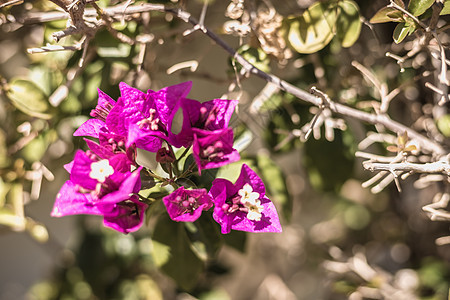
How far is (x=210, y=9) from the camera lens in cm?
93

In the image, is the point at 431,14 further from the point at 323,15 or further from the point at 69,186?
the point at 69,186

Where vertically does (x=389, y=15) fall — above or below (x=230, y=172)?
above

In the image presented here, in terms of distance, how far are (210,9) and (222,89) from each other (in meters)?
0.23

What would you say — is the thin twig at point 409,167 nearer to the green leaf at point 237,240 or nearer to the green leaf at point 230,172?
the green leaf at point 230,172

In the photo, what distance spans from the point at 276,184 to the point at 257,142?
52cm

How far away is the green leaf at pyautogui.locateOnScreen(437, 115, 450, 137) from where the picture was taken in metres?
0.70

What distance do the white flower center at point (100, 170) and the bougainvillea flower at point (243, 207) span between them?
126 millimetres

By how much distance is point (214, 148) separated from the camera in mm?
487

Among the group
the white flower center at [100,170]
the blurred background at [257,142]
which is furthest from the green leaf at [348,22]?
the white flower center at [100,170]

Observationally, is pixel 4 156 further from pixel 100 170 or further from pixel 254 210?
pixel 254 210

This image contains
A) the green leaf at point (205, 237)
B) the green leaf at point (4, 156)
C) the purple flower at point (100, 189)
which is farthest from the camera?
the green leaf at point (4, 156)

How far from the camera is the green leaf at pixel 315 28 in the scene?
65cm

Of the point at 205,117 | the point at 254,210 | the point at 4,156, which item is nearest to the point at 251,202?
the point at 254,210

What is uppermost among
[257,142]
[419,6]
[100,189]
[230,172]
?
[419,6]
